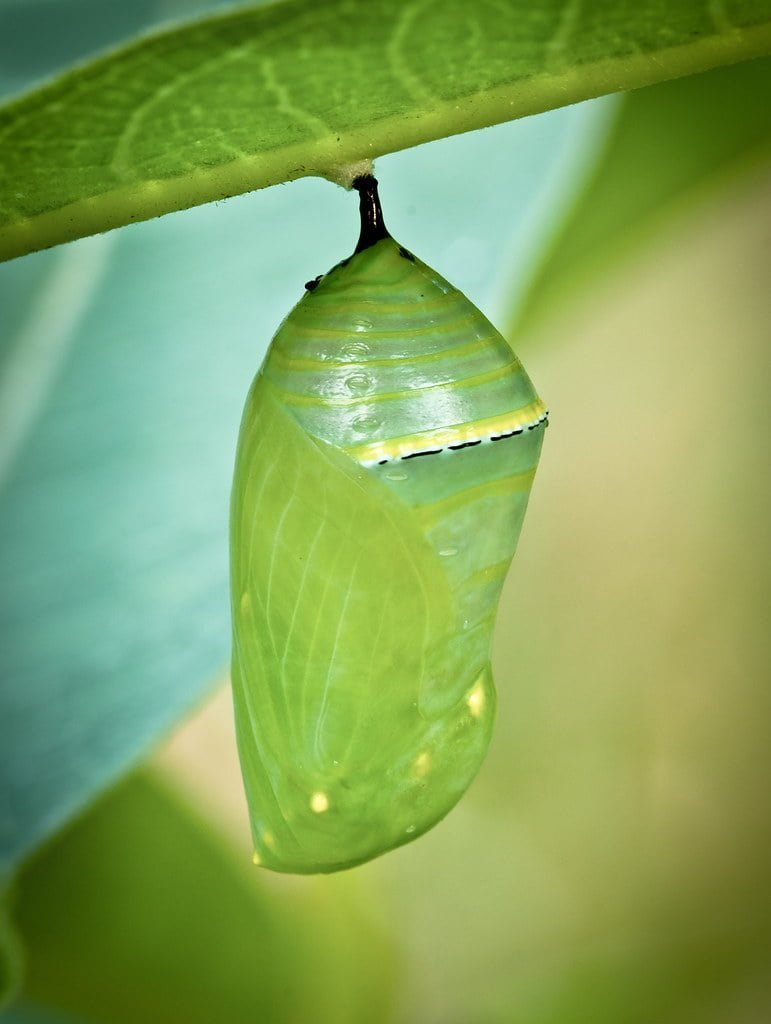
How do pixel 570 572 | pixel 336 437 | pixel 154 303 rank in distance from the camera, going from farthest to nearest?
pixel 570 572, pixel 154 303, pixel 336 437

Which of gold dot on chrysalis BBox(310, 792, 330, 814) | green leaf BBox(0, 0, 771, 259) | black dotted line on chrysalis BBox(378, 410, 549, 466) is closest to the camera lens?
green leaf BBox(0, 0, 771, 259)

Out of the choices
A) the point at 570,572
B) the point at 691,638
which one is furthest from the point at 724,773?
the point at 570,572

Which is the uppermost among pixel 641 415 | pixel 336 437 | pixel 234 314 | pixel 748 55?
pixel 234 314

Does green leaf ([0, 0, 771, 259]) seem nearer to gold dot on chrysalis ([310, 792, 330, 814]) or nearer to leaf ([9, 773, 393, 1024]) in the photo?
gold dot on chrysalis ([310, 792, 330, 814])

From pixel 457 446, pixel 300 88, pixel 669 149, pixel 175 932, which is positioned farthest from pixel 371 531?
pixel 175 932

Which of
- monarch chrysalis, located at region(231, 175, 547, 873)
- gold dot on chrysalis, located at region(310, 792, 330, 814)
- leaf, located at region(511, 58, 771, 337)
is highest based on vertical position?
leaf, located at region(511, 58, 771, 337)

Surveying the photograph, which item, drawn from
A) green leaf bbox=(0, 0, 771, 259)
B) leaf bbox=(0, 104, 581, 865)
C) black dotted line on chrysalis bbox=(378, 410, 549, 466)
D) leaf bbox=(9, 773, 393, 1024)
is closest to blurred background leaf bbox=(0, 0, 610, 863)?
leaf bbox=(0, 104, 581, 865)

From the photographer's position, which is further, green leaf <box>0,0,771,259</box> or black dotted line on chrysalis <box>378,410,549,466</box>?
black dotted line on chrysalis <box>378,410,549,466</box>

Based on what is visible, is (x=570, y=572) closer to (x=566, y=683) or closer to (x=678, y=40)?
(x=566, y=683)
